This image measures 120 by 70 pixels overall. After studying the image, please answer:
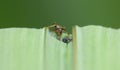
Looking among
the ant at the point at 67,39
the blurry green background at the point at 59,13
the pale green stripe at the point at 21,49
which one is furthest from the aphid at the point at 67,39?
the blurry green background at the point at 59,13

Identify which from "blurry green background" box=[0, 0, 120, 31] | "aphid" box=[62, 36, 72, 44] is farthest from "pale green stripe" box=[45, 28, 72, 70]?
"blurry green background" box=[0, 0, 120, 31]

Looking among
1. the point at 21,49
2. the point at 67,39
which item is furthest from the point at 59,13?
the point at 21,49

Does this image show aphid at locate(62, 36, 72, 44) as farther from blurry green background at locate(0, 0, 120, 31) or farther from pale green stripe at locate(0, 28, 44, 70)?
blurry green background at locate(0, 0, 120, 31)

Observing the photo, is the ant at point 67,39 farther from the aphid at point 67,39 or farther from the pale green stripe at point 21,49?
the pale green stripe at point 21,49

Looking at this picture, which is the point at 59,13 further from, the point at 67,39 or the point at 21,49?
the point at 21,49

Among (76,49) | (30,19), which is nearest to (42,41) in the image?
(76,49)

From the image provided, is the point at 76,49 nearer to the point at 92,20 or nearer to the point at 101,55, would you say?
the point at 101,55

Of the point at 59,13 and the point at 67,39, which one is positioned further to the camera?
the point at 59,13

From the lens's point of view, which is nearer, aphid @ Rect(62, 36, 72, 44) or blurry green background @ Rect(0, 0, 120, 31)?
aphid @ Rect(62, 36, 72, 44)
